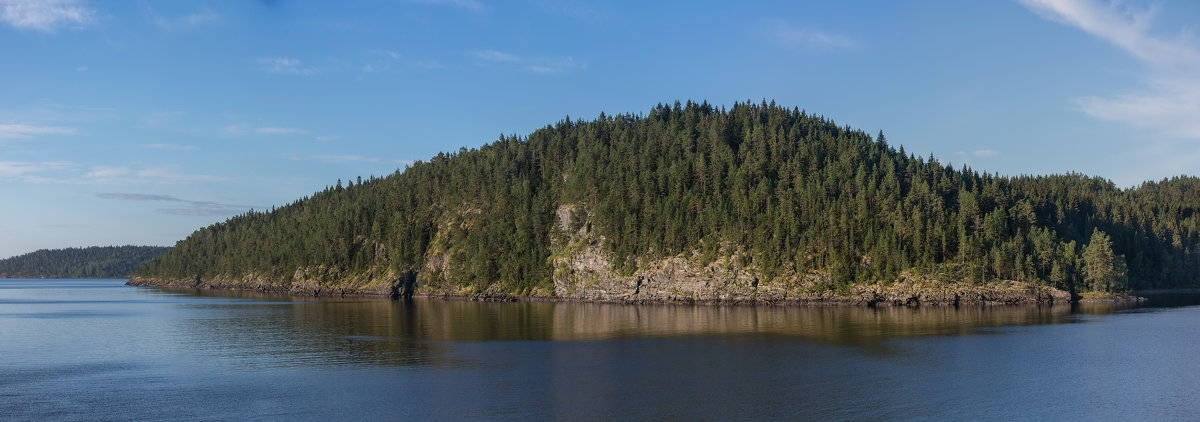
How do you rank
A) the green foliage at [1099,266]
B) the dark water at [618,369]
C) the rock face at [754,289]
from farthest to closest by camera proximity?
the green foliage at [1099,266]
the rock face at [754,289]
the dark water at [618,369]

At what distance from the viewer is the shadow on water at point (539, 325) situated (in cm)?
9146

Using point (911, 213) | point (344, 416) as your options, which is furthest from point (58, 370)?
point (911, 213)

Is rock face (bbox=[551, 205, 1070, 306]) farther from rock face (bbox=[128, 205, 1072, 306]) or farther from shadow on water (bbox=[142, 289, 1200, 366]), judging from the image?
shadow on water (bbox=[142, 289, 1200, 366])

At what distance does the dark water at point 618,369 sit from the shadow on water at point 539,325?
0.67m

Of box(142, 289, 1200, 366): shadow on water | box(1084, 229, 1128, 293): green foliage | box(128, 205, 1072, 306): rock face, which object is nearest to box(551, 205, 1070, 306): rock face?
box(128, 205, 1072, 306): rock face

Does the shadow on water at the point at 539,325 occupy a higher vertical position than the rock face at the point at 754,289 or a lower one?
lower

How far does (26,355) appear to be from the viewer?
3406 inches

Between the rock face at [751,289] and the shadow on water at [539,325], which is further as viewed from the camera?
the rock face at [751,289]

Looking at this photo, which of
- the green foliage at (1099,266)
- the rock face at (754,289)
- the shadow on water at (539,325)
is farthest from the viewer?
the green foliage at (1099,266)

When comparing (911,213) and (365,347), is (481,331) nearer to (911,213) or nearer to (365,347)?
(365,347)

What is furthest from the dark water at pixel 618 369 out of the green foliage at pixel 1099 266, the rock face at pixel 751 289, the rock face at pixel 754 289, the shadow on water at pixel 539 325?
the green foliage at pixel 1099 266

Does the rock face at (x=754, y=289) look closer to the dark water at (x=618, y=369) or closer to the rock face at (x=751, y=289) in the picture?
the rock face at (x=751, y=289)

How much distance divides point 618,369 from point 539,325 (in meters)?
51.3

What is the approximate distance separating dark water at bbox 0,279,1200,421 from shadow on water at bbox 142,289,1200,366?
673mm
